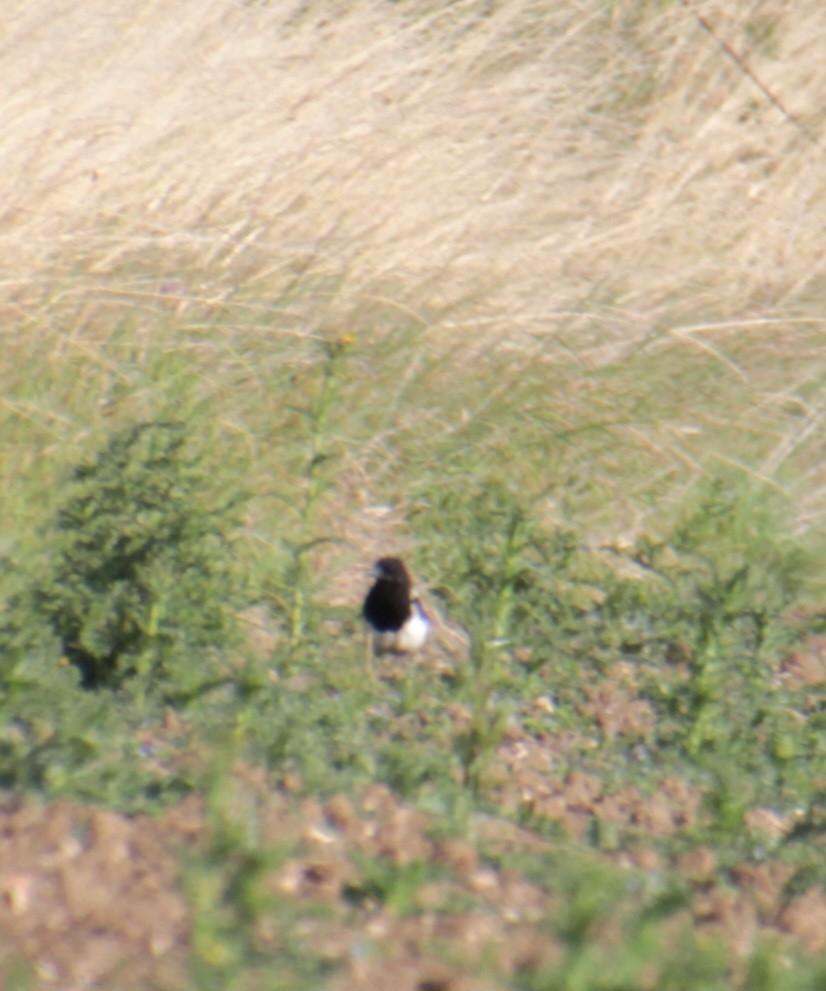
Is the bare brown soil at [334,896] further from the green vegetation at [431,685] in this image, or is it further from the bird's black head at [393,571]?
the bird's black head at [393,571]

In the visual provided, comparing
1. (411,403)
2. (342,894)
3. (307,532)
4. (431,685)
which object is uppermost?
(342,894)

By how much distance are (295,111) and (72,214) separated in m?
1.03

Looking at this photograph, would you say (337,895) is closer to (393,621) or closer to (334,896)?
(334,896)

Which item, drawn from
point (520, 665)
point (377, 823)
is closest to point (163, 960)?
point (377, 823)

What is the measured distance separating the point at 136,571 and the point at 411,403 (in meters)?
1.66

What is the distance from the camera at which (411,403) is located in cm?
493

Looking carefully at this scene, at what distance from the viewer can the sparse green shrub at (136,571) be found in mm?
3371

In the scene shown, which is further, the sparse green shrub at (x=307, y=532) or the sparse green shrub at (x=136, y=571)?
the sparse green shrub at (x=307, y=532)

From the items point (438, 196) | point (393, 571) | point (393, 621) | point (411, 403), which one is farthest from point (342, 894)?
point (438, 196)

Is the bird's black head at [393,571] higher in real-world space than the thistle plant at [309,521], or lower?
lower

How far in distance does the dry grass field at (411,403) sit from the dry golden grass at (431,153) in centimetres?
2

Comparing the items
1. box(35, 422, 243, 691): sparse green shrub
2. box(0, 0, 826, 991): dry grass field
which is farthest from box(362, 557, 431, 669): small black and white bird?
box(35, 422, 243, 691): sparse green shrub

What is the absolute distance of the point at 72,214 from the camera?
16.8 feet

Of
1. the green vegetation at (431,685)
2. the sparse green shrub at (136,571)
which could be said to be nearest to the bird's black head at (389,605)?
the green vegetation at (431,685)
